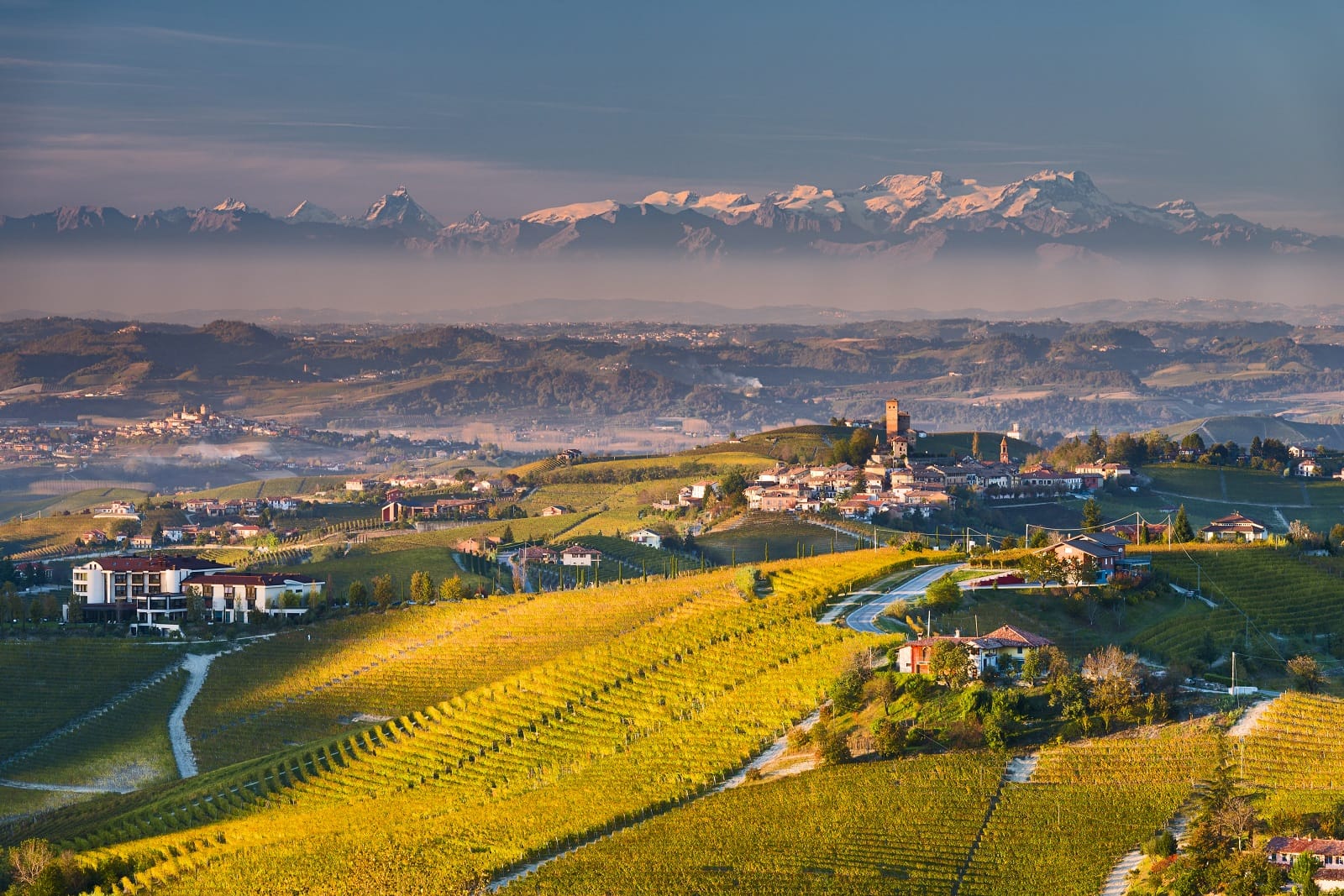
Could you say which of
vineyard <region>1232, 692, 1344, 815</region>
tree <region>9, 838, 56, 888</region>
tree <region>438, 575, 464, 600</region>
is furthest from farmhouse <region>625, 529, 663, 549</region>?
vineyard <region>1232, 692, 1344, 815</region>

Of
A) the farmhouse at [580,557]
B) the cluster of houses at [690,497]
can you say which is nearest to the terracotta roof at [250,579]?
the farmhouse at [580,557]

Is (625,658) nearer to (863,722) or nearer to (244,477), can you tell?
(863,722)

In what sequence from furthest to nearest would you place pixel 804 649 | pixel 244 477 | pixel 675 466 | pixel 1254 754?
1. pixel 244 477
2. pixel 675 466
3. pixel 804 649
4. pixel 1254 754

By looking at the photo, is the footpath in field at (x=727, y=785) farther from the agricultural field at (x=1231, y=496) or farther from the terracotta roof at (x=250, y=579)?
the agricultural field at (x=1231, y=496)

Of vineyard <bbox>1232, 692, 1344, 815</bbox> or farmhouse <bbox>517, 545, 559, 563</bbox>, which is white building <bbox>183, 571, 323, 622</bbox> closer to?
farmhouse <bbox>517, 545, 559, 563</bbox>

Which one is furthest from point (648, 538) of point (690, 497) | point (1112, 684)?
point (1112, 684)

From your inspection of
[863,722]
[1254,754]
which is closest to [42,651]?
[863,722]
